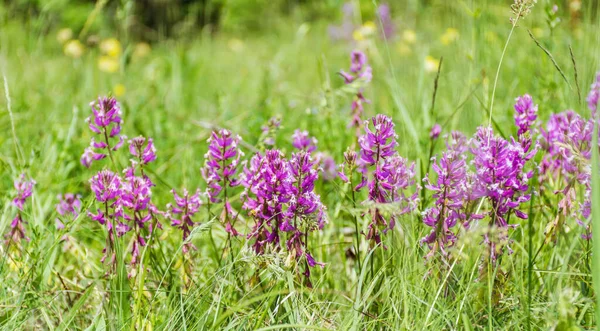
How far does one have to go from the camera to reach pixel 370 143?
56.0 inches

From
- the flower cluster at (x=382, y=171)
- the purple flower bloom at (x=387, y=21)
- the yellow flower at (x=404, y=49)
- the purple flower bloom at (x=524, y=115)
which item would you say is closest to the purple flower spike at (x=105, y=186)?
the flower cluster at (x=382, y=171)

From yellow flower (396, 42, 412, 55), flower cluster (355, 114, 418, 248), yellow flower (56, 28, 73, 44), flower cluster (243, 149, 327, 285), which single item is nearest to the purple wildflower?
flower cluster (243, 149, 327, 285)

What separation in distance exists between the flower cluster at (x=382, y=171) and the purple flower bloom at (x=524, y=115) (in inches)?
13.6

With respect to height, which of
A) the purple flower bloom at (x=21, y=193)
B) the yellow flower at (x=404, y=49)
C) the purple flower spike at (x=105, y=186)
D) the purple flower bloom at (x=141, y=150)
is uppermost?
the yellow flower at (x=404, y=49)

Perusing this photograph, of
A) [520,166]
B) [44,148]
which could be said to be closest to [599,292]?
[520,166]

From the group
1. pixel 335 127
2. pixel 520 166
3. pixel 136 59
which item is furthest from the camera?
pixel 136 59

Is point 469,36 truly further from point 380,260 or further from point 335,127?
point 380,260

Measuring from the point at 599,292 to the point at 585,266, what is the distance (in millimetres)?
456

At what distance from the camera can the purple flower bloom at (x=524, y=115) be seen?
1595 mm

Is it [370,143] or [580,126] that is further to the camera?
[580,126]

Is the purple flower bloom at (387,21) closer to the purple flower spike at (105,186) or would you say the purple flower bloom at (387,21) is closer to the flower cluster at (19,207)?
the flower cluster at (19,207)

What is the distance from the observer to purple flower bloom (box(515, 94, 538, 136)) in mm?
1595

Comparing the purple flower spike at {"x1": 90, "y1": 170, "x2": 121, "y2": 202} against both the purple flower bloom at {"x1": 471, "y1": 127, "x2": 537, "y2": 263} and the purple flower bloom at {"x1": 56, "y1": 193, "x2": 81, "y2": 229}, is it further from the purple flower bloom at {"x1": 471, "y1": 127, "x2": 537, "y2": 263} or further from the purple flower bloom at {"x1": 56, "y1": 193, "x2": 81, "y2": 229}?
the purple flower bloom at {"x1": 471, "y1": 127, "x2": 537, "y2": 263}

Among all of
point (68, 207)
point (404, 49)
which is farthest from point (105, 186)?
point (404, 49)
